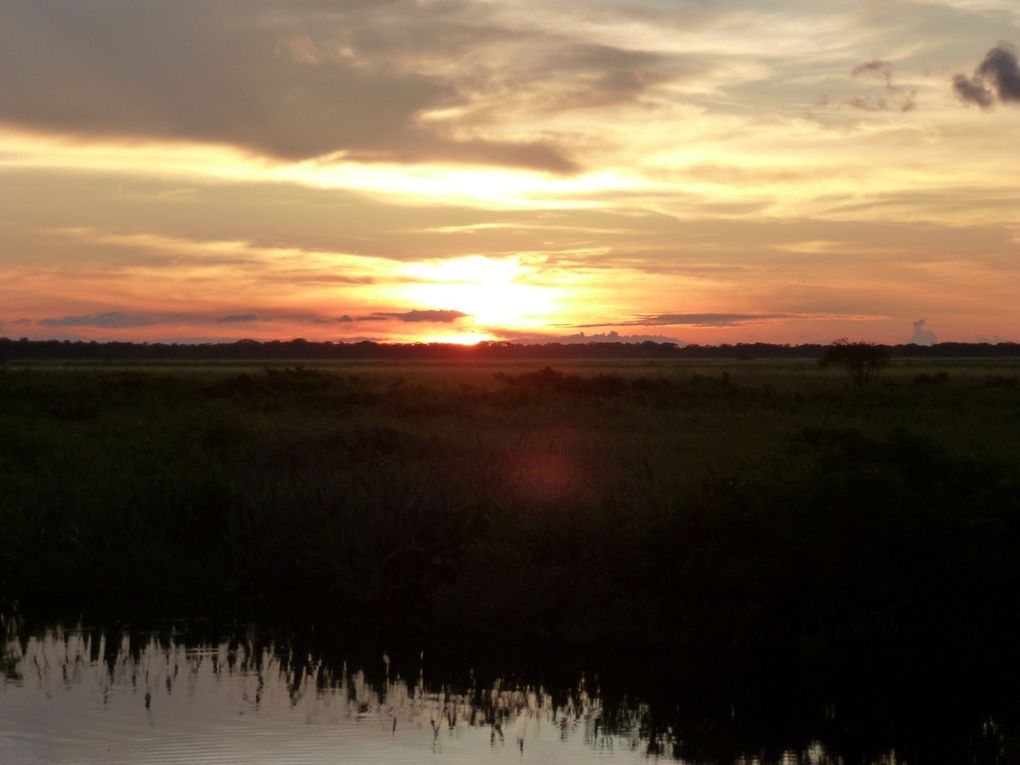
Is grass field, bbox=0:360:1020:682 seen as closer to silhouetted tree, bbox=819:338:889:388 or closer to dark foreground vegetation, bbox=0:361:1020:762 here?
dark foreground vegetation, bbox=0:361:1020:762

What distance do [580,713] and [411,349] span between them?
181465 millimetres

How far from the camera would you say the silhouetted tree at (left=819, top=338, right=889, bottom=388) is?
69188 millimetres

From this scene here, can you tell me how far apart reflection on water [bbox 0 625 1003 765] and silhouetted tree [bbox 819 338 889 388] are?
195 feet

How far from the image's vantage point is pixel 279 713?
10266 millimetres

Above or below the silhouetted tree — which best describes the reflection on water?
below

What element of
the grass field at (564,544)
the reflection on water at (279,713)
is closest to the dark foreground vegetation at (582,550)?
the grass field at (564,544)

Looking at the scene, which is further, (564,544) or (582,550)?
(564,544)

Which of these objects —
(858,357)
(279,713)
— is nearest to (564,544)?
(279,713)

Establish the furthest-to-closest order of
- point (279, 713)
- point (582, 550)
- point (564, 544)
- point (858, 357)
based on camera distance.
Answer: point (858, 357) → point (564, 544) → point (582, 550) → point (279, 713)

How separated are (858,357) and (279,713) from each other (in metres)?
63.2

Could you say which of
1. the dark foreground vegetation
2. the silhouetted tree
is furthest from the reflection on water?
the silhouetted tree

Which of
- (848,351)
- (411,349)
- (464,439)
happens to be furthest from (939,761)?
(411,349)

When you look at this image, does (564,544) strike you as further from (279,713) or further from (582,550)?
(279,713)

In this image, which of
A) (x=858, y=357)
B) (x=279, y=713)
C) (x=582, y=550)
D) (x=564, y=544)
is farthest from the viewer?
(x=858, y=357)
